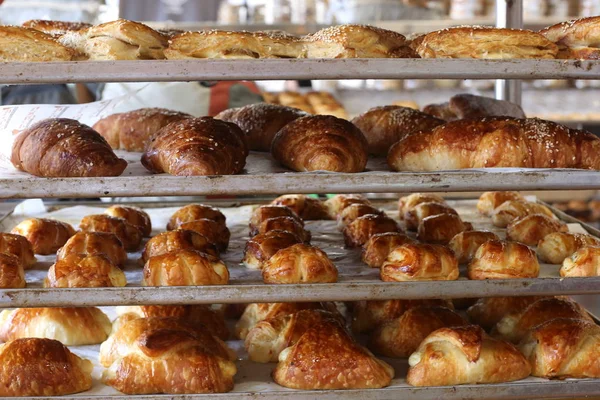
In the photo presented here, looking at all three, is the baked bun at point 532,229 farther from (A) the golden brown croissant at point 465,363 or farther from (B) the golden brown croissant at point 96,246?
(B) the golden brown croissant at point 96,246

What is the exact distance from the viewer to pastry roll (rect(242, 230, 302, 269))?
228 centimetres

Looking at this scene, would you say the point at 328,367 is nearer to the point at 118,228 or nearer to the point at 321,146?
the point at 321,146

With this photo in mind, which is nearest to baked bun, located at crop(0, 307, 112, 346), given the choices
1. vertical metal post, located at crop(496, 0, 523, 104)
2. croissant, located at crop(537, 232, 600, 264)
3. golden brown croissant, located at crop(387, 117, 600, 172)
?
golden brown croissant, located at crop(387, 117, 600, 172)

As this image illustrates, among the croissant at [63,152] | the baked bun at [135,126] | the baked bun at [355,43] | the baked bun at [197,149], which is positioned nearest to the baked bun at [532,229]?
the baked bun at [355,43]

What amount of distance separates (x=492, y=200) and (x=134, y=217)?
4.94 ft

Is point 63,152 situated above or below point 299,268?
above

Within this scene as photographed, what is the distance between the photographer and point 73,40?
74.3 inches

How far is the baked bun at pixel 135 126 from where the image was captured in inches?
99.5

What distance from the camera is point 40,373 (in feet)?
6.38

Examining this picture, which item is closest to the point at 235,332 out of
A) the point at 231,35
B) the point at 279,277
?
the point at 279,277

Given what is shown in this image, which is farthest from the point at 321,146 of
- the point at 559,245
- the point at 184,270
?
the point at 559,245

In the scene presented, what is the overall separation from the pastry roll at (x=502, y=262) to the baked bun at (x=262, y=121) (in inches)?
30.0

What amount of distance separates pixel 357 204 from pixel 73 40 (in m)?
1.44

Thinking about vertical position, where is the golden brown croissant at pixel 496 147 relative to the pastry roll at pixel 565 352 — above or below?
above
